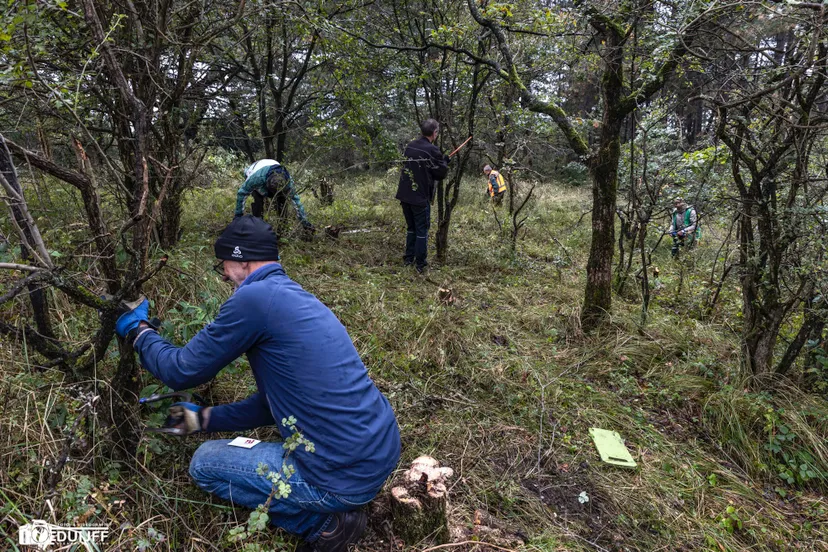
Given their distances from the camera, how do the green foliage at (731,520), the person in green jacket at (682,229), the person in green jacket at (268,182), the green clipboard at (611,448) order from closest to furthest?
the green foliage at (731,520) → the green clipboard at (611,448) → the person in green jacket at (682,229) → the person in green jacket at (268,182)

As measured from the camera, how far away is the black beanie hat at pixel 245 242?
199cm

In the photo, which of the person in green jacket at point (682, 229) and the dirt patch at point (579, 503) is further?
the person in green jacket at point (682, 229)

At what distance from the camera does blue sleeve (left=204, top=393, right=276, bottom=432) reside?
221 cm

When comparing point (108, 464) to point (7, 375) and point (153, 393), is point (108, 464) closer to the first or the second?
point (153, 393)

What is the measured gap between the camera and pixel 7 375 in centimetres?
203

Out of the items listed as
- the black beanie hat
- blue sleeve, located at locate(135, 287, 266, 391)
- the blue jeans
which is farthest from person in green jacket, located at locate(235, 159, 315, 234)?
the blue jeans

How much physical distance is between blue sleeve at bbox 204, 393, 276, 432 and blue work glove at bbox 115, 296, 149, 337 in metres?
0.57

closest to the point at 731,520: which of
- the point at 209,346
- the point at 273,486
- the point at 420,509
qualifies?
the point at 420,509

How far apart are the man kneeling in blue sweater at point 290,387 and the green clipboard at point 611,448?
5.11 feet

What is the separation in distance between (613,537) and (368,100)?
507 centimetres

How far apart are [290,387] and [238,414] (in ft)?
1.73

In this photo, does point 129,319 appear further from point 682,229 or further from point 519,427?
point 682,229

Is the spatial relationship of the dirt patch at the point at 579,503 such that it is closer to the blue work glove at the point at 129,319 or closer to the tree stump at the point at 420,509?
the tree stump at the point at 420,509

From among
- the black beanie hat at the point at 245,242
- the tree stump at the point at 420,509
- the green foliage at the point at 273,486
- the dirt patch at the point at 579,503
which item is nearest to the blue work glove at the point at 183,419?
the green foliage at the point at 273,486
